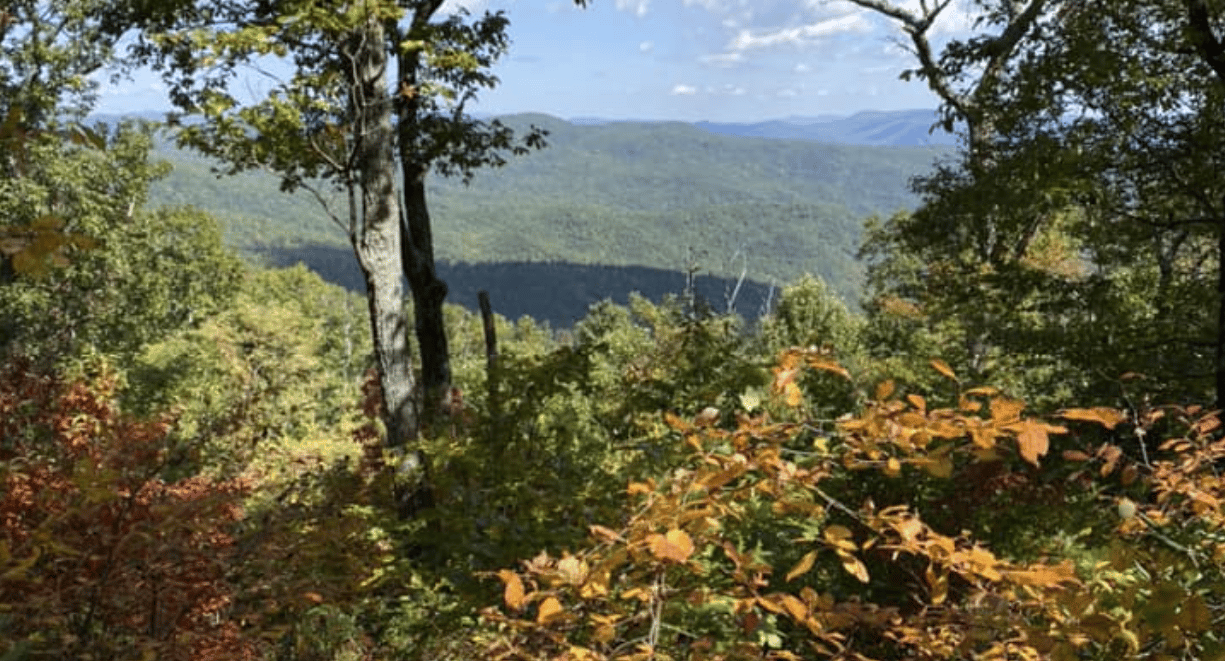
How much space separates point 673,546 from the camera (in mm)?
1497

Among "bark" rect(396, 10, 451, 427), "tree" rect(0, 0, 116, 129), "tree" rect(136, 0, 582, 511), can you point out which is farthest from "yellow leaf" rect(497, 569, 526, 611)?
"tree" rect(0, 0, 116, 129)

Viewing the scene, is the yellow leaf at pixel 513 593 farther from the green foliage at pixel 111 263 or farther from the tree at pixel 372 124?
the green foliage at pixel 111 263

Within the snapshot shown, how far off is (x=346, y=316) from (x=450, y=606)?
222ft

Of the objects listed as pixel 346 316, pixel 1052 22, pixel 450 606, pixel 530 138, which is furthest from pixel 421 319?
pixel 346 316

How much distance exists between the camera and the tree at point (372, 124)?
5707mm

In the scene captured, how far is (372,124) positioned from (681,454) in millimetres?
4699

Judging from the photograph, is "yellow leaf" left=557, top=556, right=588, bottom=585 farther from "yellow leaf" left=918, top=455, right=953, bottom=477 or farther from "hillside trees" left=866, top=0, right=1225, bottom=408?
"hillside trees" left=866, top=0, right=1225, bottom=408

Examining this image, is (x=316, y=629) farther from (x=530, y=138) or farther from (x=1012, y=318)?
(x=1012, y=318)

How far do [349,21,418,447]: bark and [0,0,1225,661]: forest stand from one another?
1.3 inches

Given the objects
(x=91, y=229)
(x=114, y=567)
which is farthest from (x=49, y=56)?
(x=114, y=567)

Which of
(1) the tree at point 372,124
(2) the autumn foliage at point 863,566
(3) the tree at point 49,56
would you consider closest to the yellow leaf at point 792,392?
(2) the autumn foliage at point 863,566

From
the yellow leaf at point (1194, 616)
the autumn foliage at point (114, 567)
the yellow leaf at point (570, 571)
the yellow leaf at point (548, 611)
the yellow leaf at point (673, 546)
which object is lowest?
the autumn foliage at point (114, 567)

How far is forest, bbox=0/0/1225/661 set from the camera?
5.92 ft

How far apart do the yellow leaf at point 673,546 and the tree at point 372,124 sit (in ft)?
16.6
